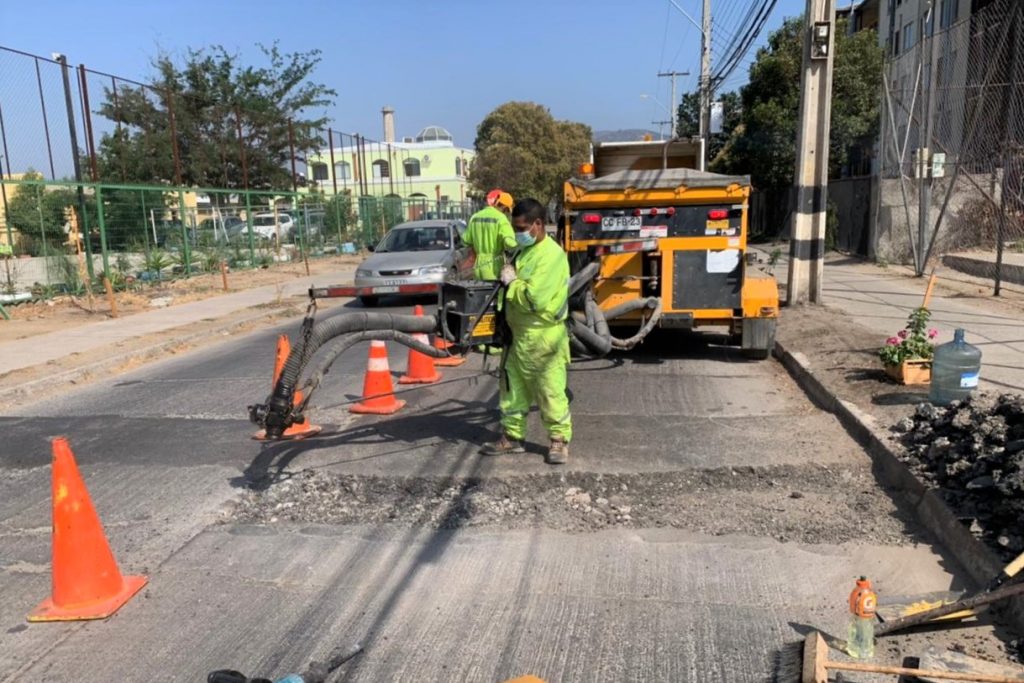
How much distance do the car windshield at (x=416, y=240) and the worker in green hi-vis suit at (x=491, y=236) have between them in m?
6.81

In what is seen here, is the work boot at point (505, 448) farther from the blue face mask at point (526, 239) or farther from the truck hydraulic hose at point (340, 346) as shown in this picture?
the blue face mask at point (526, 239)

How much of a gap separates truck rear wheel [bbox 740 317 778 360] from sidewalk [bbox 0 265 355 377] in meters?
8.12

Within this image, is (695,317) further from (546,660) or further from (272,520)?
(546,660)

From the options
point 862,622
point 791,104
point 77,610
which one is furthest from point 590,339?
point 791,104

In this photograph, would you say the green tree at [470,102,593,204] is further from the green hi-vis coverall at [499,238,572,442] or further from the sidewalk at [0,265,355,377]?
the green hi-vis coverall at [499,238,572,442]

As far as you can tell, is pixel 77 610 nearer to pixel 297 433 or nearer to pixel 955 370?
pixel 297 433

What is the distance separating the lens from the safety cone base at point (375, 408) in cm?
704

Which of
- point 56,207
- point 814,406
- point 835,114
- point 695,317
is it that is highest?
point 835,114

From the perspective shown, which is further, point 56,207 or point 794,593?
point 56,207

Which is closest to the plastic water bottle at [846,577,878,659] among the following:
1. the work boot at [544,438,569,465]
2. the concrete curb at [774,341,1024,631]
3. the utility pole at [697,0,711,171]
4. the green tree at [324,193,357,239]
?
the concrete curb at [774,341,1024,631]

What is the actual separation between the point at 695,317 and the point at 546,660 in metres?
6.28

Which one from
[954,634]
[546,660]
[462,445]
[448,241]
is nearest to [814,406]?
[462,445]

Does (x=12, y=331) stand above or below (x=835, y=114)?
below

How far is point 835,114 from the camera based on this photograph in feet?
90.0
